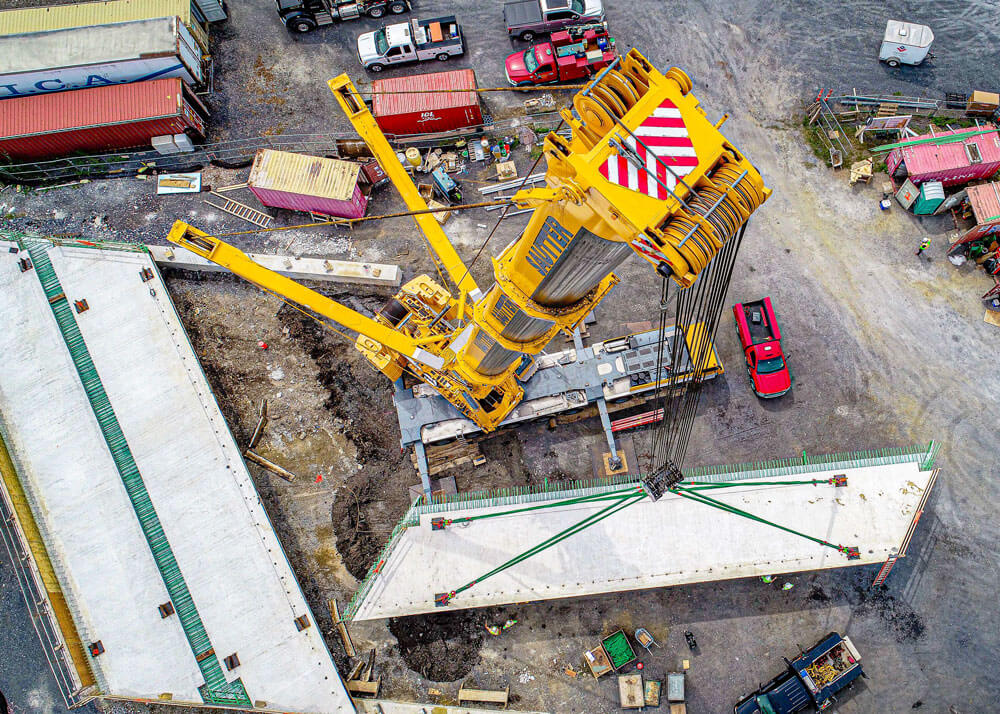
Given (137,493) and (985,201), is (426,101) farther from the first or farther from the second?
(985,201)

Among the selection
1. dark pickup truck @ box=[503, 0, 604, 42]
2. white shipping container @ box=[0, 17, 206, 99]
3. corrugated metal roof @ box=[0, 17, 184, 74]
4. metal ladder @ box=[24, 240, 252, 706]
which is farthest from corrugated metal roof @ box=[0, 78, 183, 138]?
dark pickup truck @ box=[503, 0, 604, 42]

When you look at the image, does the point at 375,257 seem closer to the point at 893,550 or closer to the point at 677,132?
the point at 677,132

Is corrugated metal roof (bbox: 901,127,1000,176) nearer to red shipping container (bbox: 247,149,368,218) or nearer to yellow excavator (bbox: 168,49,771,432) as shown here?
yellow excavator (bbox: 168,49,771,432)

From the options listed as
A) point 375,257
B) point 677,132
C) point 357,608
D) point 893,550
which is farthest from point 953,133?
point 357,608

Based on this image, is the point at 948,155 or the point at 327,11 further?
the point at 327,11

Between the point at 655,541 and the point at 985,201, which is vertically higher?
the point at 985,201

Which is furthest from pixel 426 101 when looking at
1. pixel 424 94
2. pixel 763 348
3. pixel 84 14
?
pixel 763 348
